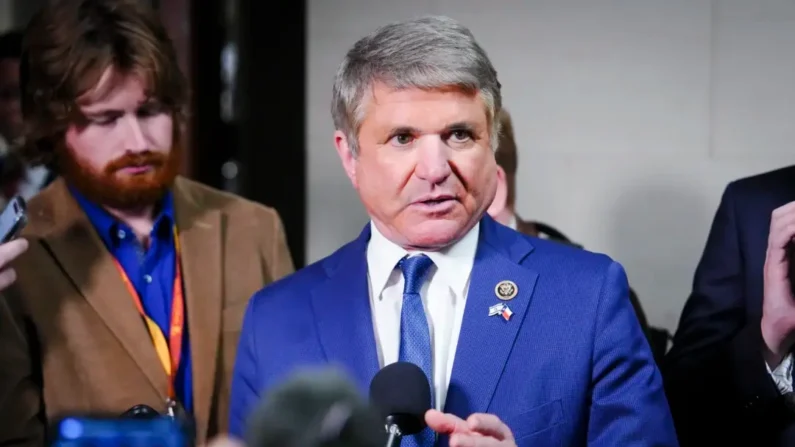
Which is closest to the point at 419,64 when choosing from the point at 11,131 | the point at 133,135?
the point at 133,135

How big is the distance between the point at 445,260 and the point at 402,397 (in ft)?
1.58

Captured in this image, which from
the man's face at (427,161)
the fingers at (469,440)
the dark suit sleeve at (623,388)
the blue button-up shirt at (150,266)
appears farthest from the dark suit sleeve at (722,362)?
the blue button-up shirt at (150,266)

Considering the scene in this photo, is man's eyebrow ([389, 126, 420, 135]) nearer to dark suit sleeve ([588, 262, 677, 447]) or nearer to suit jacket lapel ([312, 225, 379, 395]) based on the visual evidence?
suit jacket lapel ([312, 225, 379, 395])

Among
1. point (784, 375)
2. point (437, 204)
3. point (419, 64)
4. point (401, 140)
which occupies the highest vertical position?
point (419, 64)

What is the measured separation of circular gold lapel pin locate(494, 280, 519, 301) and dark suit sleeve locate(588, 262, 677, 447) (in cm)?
15

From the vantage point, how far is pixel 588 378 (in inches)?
74.3

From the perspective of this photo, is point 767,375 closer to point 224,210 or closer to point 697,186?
point 697,186

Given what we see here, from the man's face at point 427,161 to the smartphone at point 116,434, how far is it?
2.79 ft

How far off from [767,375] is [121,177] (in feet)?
4.43

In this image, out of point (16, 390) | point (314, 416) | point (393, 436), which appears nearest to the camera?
point (314, 416)

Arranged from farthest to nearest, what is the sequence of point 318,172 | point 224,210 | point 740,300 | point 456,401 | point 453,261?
point 318,172, point 224,210, point 740,300, point 453,261, point 456,401

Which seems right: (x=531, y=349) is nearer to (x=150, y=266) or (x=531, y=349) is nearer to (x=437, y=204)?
(x=437, y=204)

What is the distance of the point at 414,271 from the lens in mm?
1954

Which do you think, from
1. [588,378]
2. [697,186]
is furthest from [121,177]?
[697,186]
